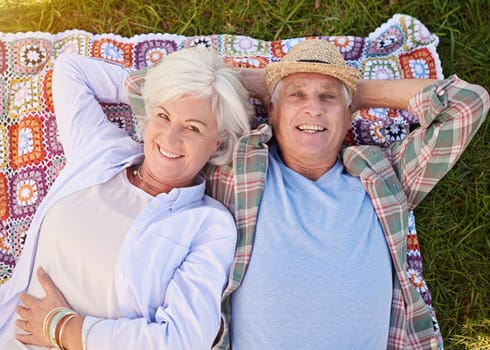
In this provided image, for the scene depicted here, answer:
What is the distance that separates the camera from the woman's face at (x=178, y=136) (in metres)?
2.55

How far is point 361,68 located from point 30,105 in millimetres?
2134

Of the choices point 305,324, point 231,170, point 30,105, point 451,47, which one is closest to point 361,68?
point 451,47

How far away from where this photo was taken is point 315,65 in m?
2.62

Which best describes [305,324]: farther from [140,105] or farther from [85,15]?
[85,15]

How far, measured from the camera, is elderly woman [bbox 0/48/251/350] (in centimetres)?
242

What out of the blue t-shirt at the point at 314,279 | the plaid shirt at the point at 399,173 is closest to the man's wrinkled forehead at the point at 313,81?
the plaid shirt at the point at 399,173

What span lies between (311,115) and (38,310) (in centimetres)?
168

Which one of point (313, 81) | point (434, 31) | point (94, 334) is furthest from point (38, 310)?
point (434, 31)

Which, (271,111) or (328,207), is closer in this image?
(328,207)

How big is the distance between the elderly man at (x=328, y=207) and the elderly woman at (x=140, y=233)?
0.56 feet

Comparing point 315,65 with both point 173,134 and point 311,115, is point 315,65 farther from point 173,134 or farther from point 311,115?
point 173,134

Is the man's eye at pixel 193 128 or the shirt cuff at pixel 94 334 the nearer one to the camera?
the shirt cuff at pixel 94 334

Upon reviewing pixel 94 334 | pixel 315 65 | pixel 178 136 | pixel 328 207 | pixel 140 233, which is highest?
pixel 315 65

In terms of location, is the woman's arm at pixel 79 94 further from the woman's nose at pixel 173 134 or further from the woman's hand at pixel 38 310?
the woman's hand at pixel 38 310
